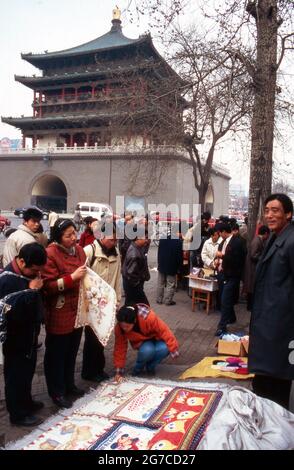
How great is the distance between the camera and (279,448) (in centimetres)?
251

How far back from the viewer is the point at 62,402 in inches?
Answer: 136

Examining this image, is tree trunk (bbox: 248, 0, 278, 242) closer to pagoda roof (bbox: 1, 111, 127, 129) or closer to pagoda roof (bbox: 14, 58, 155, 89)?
pagoda roof (bbox: 1, 111, 127, 129)

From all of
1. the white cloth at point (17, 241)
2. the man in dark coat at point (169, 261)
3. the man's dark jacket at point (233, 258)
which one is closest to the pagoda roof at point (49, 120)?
the man in dark coat at point (169, 261)

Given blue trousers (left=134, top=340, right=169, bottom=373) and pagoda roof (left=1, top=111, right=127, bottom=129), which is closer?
blue trousers (left=134, top=340, right=169, bottom=373)

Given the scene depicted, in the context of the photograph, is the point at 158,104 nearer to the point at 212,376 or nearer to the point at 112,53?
the point at 212,376

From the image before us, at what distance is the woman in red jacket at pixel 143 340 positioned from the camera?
4016 millimetres

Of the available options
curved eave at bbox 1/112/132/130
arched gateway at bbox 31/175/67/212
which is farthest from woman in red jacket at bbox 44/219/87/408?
arched gateway at bbox 31/175/67/212

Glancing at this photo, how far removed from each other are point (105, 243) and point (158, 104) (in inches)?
248

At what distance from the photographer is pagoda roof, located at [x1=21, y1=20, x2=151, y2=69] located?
112ft

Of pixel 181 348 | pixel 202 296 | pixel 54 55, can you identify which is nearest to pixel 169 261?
pixel 202 296

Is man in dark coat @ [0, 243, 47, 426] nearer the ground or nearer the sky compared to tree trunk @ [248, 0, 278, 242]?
nearer the ground

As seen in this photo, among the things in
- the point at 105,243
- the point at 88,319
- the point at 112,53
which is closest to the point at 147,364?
the point at 88,319

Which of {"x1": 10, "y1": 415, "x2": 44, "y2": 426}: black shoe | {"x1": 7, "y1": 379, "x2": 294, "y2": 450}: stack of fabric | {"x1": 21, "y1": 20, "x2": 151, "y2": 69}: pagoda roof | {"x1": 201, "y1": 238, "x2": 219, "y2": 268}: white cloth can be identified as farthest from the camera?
{"x1": 21, "y1": 20, "x2": 151, "y2": 69}: pagoda roof

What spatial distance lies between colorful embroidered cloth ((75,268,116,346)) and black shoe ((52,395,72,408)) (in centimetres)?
57
